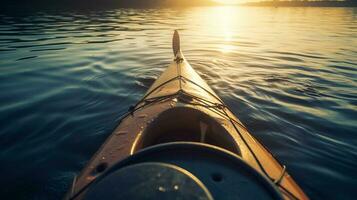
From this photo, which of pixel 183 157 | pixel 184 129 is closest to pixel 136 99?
pixel 184 129

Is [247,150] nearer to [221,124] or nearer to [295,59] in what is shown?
[221,124]

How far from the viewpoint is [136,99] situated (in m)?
6.92

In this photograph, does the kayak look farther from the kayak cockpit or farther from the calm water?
the calm water

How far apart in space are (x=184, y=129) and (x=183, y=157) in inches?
74.8

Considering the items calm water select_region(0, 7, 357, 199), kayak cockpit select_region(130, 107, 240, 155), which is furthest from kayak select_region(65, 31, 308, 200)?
calm water select_region(0, 7, 357, 199)

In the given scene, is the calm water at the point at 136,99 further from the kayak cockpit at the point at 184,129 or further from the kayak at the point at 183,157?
the kayak cockpit at the point at 184,129

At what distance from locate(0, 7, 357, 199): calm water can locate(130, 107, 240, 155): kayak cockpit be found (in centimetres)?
170

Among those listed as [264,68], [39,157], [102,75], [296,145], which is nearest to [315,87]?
[264,68]

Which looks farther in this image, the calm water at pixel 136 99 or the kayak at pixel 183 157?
the calm water at pixel 136 99

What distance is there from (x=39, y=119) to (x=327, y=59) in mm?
11410

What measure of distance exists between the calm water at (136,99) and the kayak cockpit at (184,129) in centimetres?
170

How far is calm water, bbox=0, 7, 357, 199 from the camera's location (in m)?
4.21

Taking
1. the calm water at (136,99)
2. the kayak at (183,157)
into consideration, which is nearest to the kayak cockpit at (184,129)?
the kayak at (183,157)

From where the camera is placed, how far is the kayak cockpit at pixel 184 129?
3.21 meters
